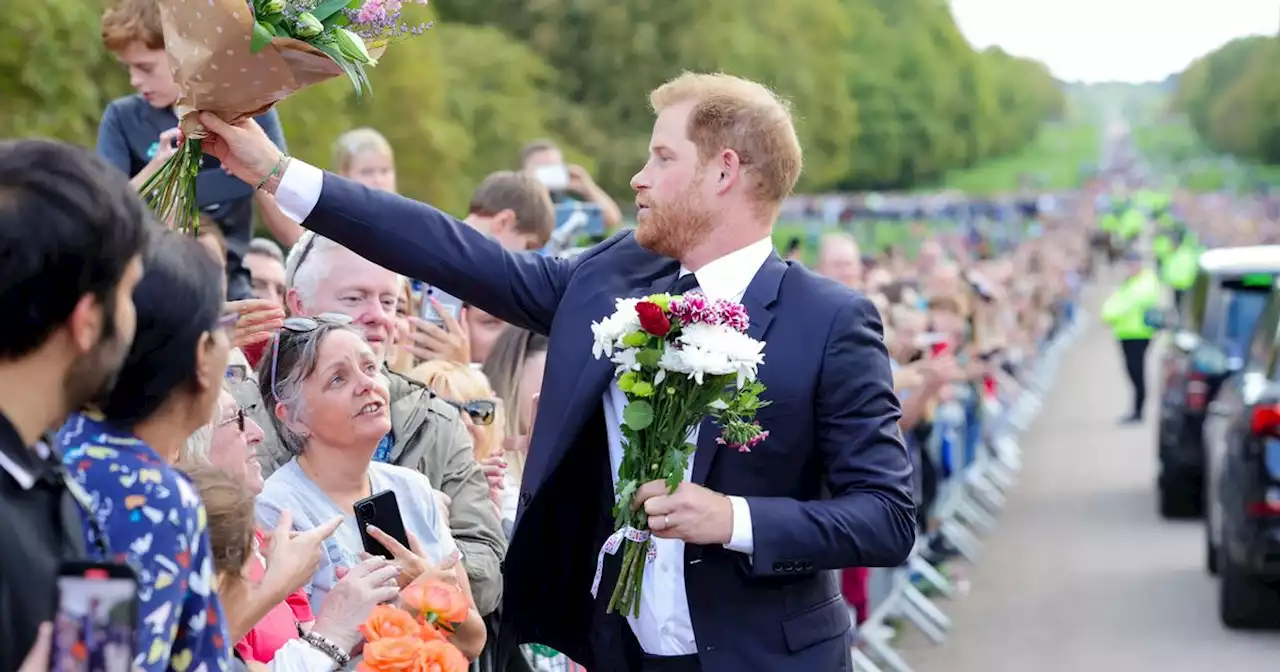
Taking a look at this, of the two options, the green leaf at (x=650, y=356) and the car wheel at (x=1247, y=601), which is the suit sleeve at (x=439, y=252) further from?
the car wheel at (x=1247, y=601)

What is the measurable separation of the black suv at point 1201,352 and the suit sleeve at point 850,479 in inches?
413

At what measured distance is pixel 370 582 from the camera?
402 centimetres

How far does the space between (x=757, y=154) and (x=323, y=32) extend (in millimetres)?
941

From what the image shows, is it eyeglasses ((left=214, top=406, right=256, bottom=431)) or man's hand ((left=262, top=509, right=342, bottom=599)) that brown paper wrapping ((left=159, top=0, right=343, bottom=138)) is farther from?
man's hand ((left=262, top=509, right=342, bottom=599))

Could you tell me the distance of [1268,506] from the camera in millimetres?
10188

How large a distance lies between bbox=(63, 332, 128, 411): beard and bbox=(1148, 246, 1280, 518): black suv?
1235 centimetres

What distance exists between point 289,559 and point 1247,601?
865 centimetres

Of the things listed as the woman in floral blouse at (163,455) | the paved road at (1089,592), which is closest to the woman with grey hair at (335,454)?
the woman in floral blouse at (163,455)

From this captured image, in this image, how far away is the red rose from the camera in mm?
3812

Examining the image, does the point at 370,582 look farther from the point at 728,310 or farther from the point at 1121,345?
the point at 1121,345

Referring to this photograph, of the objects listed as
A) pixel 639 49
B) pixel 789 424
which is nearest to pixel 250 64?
pixel 789 424

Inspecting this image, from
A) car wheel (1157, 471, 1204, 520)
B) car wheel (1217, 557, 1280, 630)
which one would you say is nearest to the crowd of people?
car wheel (1217, 557, 1280, 630)

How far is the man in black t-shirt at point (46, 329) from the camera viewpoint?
2.42 m

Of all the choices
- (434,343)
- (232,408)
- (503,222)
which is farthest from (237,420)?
(503,222)
